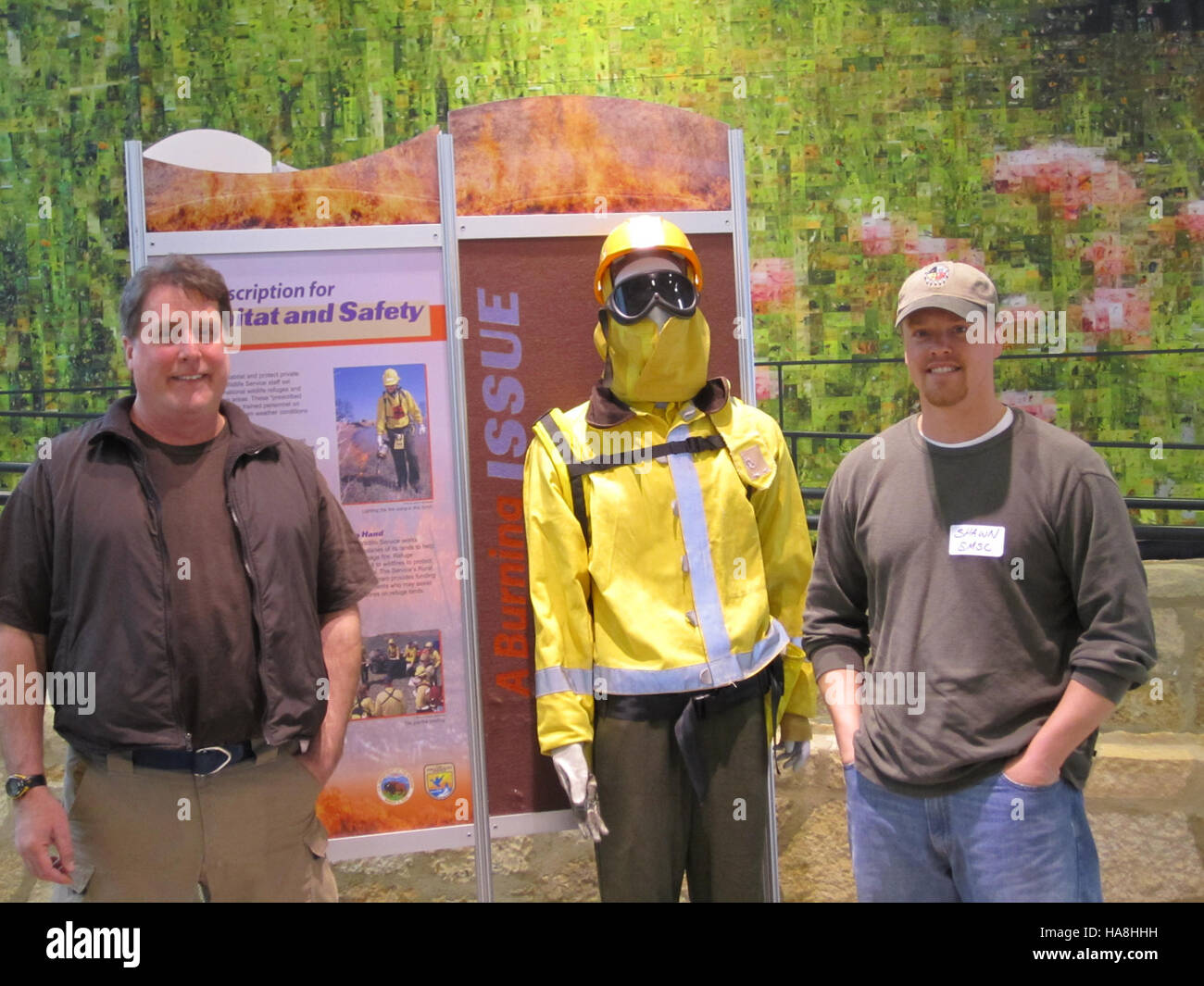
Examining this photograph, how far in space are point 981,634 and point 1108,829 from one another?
1.70 metres

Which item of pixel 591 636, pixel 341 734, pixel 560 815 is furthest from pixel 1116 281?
pixel 341 734

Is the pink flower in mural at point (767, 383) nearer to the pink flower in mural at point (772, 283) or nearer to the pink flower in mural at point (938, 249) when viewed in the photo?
the pink flower in mural at point (772, 283)

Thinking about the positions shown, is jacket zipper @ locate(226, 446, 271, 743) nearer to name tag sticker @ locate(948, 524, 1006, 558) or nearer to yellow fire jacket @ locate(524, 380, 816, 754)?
yellow fire jacket @ locate(524, 380, 816, 754)

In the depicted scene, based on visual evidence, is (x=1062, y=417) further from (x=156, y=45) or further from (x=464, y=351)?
(x=156, y=45)

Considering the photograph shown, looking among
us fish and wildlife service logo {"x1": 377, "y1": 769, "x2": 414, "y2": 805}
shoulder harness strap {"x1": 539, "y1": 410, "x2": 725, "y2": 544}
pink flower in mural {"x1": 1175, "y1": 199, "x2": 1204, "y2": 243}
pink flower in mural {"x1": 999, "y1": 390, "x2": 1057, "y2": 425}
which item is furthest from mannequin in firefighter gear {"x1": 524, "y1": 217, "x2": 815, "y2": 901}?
pink flower in mural {"x1": 1175, "y1": 199, "x2": 1204, "y2": 243}

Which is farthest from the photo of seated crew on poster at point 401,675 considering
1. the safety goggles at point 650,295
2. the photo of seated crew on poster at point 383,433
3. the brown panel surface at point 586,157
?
the brown panel surface at point 586,157

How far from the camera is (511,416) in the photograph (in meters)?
2.41

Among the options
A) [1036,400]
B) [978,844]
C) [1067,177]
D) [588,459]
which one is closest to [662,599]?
[588,459]

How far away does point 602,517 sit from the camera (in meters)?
2.23

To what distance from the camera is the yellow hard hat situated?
7.42ft

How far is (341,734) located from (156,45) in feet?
7.22

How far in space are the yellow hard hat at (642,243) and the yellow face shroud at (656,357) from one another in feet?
→ 0.30

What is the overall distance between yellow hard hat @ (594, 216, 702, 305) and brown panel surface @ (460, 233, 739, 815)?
120mm

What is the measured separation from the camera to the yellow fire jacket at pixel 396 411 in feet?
7.81
